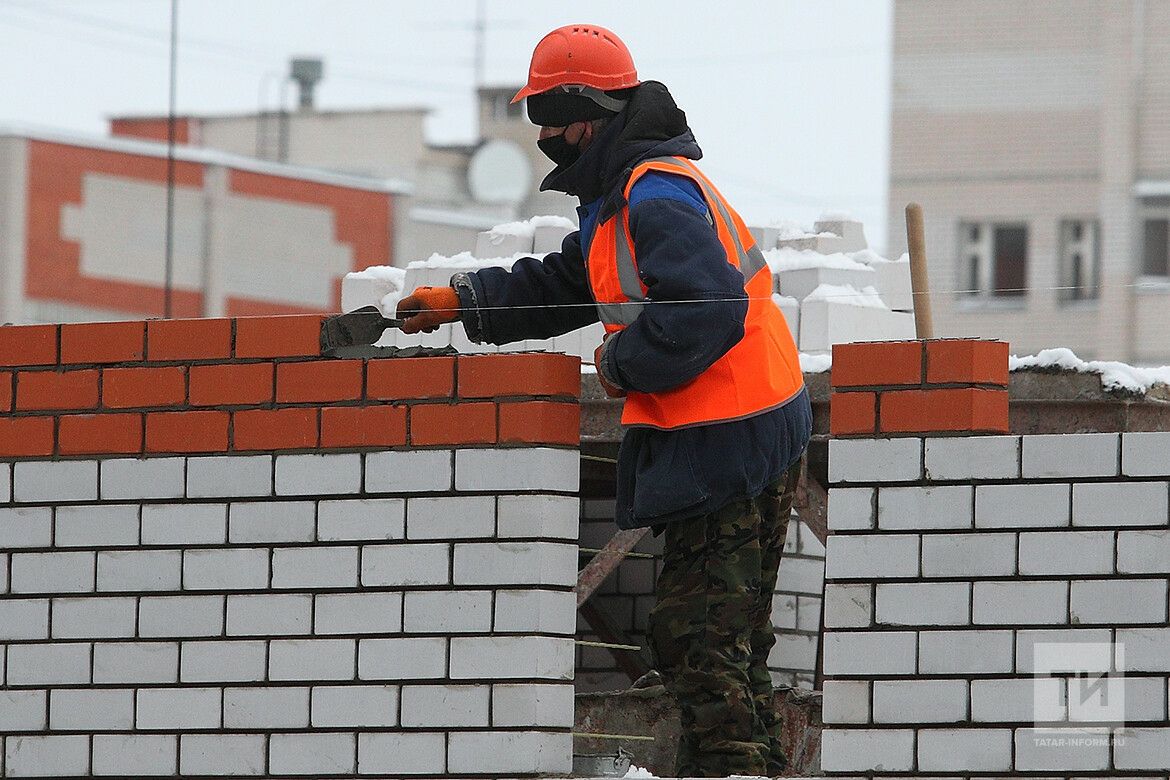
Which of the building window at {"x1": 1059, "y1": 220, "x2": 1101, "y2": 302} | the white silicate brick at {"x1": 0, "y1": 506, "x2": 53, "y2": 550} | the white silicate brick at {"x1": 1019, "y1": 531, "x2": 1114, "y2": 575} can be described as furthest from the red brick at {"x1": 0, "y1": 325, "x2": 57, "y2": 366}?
the building window at {"x1": 1059, "y1": 220, "x2": 1101, "y2": 302}

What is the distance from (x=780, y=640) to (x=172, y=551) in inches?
88.9

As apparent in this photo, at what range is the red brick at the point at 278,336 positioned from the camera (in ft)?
15.9

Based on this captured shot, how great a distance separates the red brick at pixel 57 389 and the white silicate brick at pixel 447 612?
0.95 metres

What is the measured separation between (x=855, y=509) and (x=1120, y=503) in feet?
1.74

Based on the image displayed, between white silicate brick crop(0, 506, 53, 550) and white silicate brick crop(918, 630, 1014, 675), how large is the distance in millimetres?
2006

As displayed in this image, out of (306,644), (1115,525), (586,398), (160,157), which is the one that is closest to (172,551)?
(306,644)

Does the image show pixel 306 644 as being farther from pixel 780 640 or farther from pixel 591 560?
pixel 780 640

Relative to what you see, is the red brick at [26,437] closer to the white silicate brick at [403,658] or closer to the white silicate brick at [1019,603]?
the white silicate brick at [403,658]

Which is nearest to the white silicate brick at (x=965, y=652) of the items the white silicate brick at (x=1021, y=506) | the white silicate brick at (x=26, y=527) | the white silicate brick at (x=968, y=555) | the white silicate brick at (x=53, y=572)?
the white silicate brick at (x=968, y=555)

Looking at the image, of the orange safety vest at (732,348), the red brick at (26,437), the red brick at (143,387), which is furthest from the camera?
the red brick at (26,437)

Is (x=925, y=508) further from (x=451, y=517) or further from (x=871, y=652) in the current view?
(x=451, y=517)

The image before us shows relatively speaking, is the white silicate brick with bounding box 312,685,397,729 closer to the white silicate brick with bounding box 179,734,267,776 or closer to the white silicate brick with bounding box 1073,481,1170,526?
the white silicate brick with bounding box 179,734,267,776

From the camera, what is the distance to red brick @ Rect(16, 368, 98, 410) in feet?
16.5

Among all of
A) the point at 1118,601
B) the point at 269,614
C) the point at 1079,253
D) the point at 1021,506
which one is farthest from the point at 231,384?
the point at 1079,253
